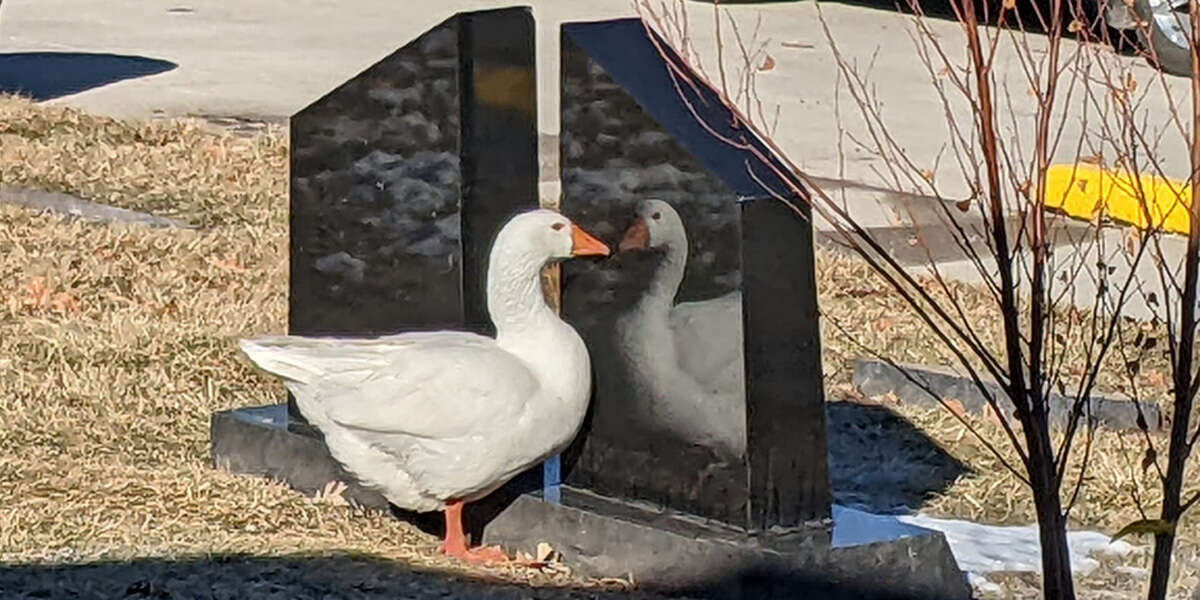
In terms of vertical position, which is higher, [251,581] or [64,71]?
[64,71]

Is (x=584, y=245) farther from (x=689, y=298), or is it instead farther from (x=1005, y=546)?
(x=1005, y=546)

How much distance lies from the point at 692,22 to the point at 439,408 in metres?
12.0

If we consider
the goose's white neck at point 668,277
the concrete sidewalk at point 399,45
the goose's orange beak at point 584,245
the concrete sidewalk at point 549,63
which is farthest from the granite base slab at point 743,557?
the concrete sidewalk at point 399,45

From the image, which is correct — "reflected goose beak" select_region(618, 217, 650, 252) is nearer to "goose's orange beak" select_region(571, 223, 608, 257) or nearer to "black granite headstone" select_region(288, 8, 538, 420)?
"goose's orange beak" select_region(571, 223, 608, 257)

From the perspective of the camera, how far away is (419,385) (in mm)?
4887

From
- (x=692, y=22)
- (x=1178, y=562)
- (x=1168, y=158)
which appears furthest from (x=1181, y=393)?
(x=692, y=22)

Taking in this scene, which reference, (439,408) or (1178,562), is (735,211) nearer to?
(439,408)

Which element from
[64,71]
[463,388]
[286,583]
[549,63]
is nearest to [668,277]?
[463,388]

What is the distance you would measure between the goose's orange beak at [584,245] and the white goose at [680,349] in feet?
0.20

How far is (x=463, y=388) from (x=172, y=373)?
2.07 metres

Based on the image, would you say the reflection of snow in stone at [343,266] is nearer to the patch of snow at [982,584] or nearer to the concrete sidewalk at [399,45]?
the patch of snow at [982,584]

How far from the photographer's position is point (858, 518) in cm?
495

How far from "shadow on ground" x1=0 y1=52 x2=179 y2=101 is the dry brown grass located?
2.07 meters

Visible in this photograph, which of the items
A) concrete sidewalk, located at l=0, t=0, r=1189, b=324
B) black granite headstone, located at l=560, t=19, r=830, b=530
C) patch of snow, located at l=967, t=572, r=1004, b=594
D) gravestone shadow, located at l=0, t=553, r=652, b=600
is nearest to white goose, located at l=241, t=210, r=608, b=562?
black granite headstone, located at l=560, t=19, r=830, b=530
